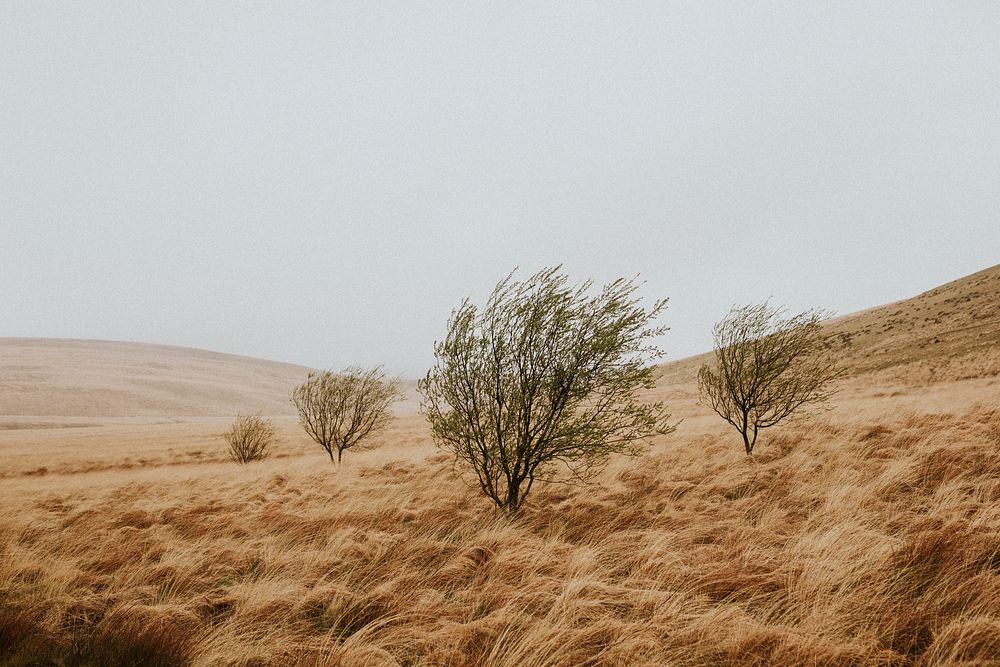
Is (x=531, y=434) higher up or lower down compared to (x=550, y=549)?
higher up

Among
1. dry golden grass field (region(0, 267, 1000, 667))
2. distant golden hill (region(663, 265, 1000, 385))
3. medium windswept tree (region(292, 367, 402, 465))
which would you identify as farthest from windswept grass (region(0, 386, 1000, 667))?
distant golden hill (region(663, 265, 1000, 385))

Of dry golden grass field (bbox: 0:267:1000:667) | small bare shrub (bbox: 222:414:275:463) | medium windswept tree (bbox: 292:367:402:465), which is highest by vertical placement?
medium windswept tree (bbox: 292:367:402:465)

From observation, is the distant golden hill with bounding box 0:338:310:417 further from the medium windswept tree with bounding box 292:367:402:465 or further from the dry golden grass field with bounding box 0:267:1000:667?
the dry golden grass field with bounding box 0:267:1000:667

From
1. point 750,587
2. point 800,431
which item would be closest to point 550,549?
point 750,587

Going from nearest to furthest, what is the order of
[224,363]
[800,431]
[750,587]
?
[750,587], [800,431], [224,363]

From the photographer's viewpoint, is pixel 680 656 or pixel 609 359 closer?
pixel 680 656

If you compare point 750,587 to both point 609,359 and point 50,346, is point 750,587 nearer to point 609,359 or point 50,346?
point 609,359

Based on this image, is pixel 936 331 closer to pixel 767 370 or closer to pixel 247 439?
pixel 767 370

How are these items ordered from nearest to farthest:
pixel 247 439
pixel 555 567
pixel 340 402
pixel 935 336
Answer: pixel 555 567, pixel 340 402, pixel 247 439, pixel 935 336

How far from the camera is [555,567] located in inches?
162

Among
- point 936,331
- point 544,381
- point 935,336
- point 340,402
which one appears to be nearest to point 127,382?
point 340,402

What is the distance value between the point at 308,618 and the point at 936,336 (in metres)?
58.1

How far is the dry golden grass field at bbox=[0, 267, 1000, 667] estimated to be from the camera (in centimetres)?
288

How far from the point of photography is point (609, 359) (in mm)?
6273
